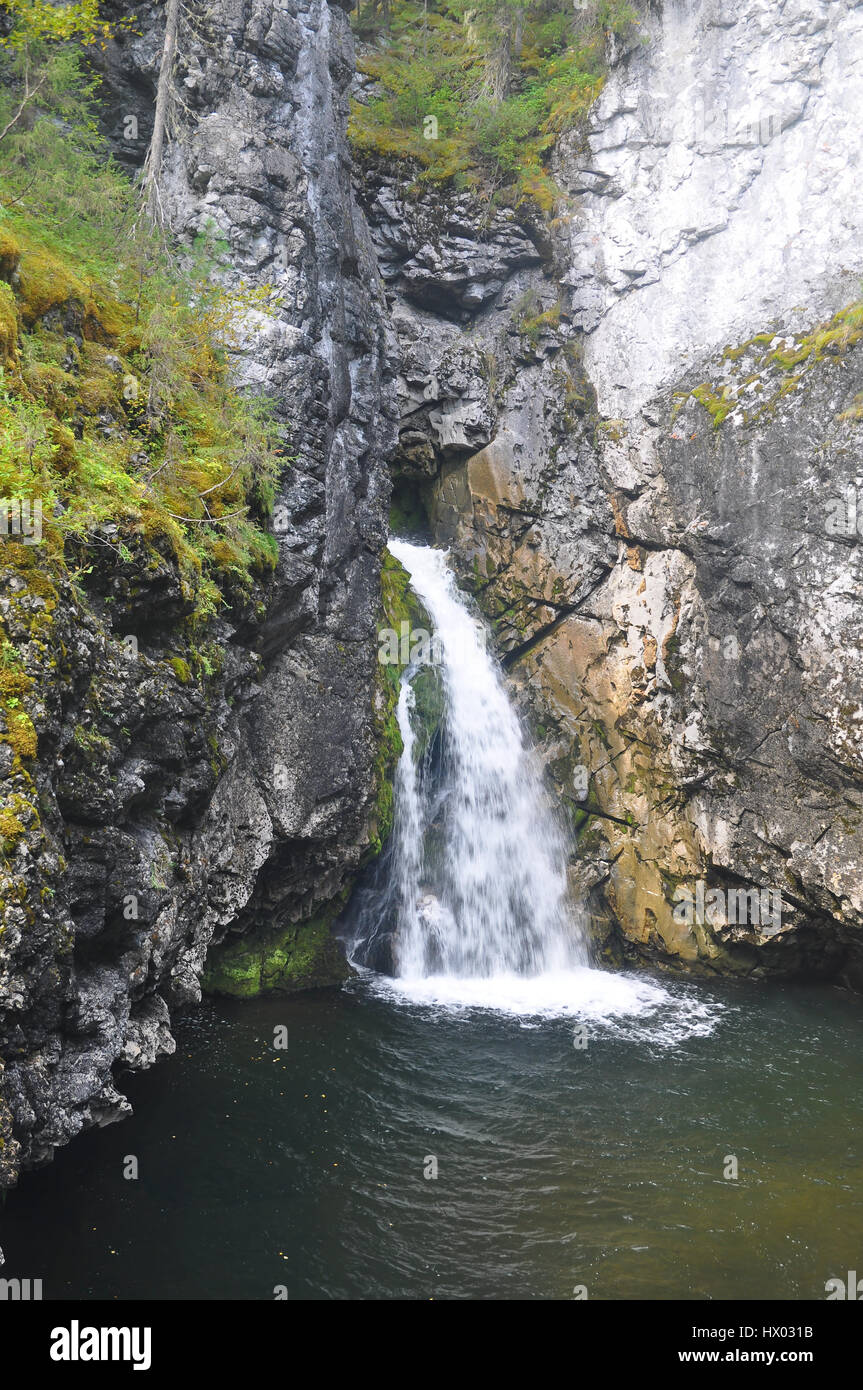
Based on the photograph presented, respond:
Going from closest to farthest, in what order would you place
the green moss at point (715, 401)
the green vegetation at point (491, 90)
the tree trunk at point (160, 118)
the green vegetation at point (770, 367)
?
the tree trunk at point (160, 118) → the green vegetation at point (770, 367) → the green moss at point (715, 401) → the green vegetation at point (491, 90)

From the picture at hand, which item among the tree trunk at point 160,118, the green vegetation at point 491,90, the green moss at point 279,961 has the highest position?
the green vegetation at point 491,90

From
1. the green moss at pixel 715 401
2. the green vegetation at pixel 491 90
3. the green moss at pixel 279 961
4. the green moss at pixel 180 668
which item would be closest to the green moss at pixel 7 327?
the green moss at pixel 180 668

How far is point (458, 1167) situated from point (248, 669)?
6.49m

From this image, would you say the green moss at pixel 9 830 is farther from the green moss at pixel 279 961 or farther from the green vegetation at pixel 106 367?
the green moss at pixel 279 961

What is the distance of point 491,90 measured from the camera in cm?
1978

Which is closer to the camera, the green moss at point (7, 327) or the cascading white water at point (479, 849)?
the green moss at point (7, 327)

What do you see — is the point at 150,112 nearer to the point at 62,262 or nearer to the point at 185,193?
the point at 185,193

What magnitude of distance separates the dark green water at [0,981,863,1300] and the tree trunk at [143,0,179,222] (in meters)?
11.8

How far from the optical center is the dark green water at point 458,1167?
7.38m

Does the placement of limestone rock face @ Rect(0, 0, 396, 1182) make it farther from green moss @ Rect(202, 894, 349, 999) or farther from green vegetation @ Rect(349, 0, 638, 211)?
green vegetation @ Rect(349, 0, 638, 211)

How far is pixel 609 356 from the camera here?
57.6ft

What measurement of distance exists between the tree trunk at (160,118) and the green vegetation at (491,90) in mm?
6587

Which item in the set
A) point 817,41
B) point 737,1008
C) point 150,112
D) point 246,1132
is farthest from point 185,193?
point 737,1008

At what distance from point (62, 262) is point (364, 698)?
7.38 meters
